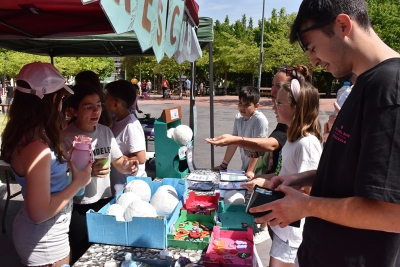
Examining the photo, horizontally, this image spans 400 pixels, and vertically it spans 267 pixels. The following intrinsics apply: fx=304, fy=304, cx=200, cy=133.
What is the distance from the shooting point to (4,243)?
338 centimetres

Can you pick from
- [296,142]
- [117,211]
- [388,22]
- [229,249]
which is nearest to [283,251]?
[229,249]

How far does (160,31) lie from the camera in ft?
5.20

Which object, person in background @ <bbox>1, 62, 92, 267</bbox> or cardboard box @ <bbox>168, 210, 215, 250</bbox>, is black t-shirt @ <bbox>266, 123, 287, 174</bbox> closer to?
cardboard box @ <bbox>168, 210, 215, 250</bbox>

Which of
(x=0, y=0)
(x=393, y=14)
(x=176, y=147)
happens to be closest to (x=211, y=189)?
(x=176, y=147)

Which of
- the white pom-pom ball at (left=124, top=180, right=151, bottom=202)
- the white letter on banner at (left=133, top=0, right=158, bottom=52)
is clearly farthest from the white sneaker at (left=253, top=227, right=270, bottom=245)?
the white letter on banner at (left=133, top=0, right=158, bottom=52)

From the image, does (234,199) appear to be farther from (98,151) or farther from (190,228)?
A: (98,151)

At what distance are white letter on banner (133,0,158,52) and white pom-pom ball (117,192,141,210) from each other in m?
0.97

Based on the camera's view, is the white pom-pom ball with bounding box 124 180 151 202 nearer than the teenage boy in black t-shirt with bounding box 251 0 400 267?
No

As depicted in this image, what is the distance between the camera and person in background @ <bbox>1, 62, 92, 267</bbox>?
4.96 ft

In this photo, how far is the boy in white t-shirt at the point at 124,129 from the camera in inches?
102

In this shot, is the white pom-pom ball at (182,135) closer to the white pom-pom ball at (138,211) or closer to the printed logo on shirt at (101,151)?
the printed logo on shirt at (101,151)

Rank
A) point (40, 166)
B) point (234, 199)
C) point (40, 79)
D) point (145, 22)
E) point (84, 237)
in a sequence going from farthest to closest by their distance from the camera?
point (84, 237), point (234, 199), point (40, 79), point (40, 166), point (145, 22)

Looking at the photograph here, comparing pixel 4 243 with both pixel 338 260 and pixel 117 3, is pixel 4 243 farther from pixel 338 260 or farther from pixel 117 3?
pixel 338 260

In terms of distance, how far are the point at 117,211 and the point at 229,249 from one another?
2.16ft
